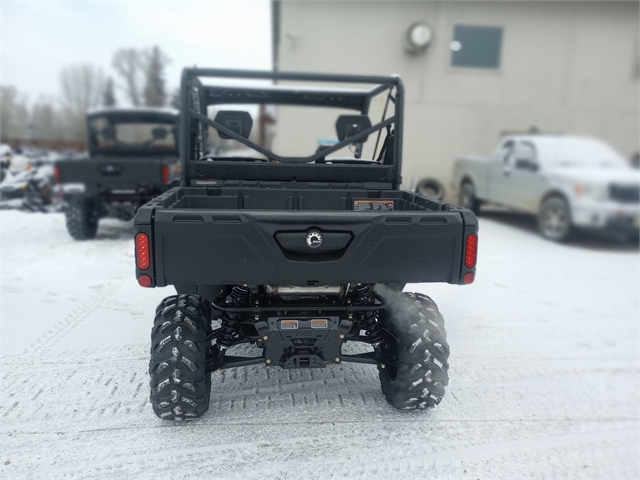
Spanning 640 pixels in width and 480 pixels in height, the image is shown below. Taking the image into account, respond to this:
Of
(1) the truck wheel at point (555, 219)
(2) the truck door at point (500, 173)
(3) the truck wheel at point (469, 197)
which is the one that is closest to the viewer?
(1) the truck wheel at point (555, 219)

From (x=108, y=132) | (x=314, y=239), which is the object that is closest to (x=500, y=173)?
(x=108, y=132)

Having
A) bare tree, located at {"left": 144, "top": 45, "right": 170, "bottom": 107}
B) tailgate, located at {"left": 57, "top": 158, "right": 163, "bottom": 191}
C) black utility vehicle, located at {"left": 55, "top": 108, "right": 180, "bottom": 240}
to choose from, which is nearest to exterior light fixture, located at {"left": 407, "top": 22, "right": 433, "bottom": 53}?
black utility vehicle, located at {"left": 55, "top": 108, "right": 180, "bottom": 240}

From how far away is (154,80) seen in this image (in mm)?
20734

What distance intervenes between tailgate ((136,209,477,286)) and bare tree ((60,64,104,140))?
1673 centimetres

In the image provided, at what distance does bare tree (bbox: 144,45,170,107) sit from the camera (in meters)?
18.7

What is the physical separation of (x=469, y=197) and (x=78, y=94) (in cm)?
1642

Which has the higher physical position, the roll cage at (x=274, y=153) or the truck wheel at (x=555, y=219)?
the roll cage at (x=274, y=153)

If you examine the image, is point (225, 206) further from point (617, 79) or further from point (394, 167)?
point (617, 79)

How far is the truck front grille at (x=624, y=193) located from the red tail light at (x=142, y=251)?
5024mm

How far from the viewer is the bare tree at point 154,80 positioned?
18.7 metres

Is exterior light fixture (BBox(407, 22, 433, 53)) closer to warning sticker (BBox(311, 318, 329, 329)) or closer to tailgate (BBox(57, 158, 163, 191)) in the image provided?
tailgate (BBox(57, 158, 163, 191))

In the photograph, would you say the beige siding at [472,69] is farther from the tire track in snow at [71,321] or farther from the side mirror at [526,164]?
the tire track in snow at [71,321]

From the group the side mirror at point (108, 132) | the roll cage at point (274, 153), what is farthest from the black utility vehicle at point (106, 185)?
the roll cage at point (274, 153)

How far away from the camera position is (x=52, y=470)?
2.18 m
